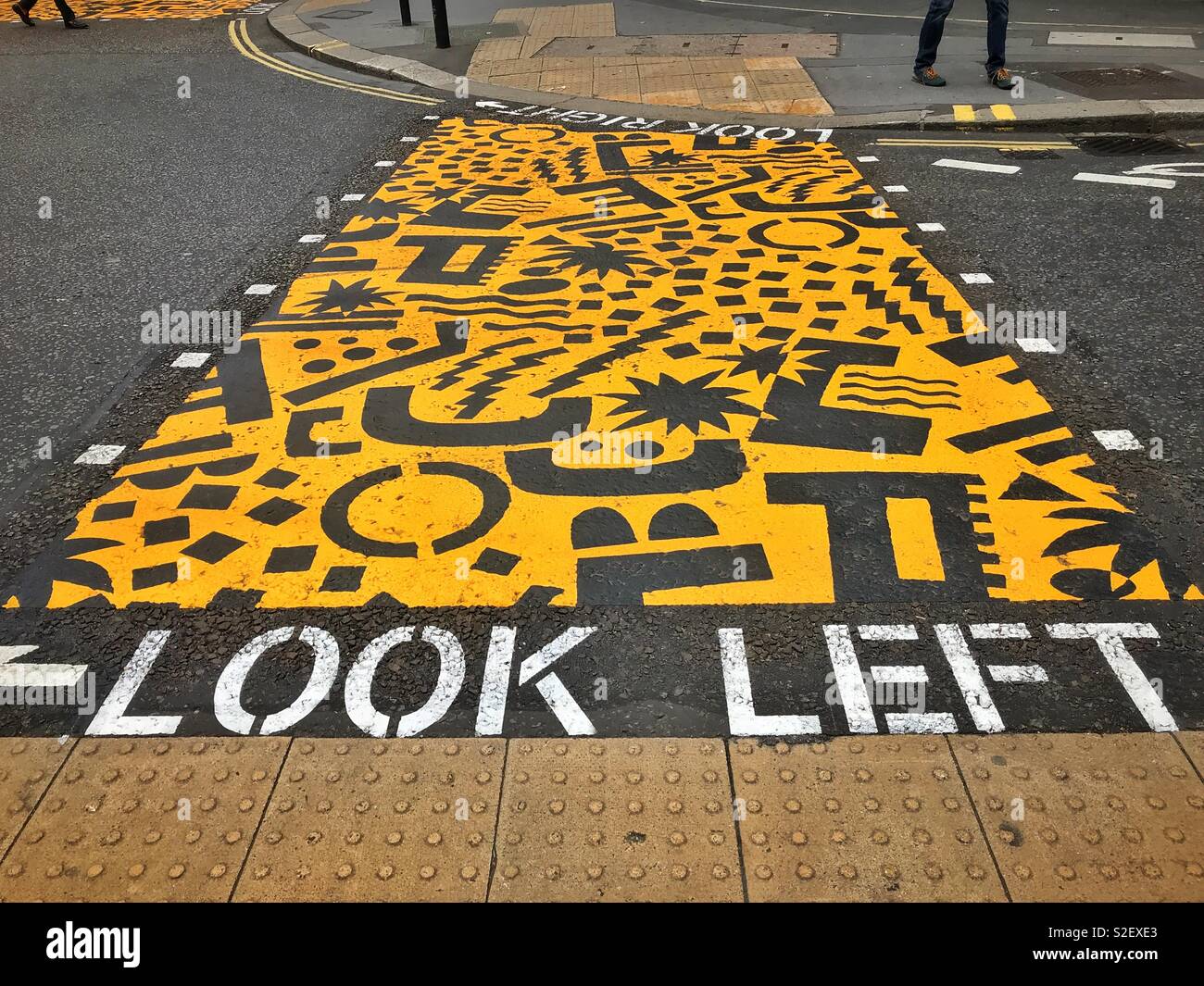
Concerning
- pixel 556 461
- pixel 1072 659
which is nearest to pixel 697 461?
pixel 556 461

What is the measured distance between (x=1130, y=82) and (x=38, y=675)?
11.7m

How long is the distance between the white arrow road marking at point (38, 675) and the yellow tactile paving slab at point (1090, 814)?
293 cm

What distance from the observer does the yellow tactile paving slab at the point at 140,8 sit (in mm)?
17094

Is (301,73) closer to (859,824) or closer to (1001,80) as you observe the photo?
(1001,80)

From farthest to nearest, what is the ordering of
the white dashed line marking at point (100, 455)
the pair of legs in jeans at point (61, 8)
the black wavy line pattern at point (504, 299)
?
the pair of legs in jeans at point (61, 8) < the black wavy line pattern at point (504, 299) < the white dashed line marking at point (100, 455)

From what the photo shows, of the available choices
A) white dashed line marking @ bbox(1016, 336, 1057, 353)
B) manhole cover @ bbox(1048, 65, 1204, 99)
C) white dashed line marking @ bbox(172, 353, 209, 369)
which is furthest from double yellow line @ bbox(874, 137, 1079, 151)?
white dashed line marking @ bbox(172, 353, 209, 369)

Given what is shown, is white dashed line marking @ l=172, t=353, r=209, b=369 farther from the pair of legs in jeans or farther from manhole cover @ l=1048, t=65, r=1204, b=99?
the pair of legs in jeans

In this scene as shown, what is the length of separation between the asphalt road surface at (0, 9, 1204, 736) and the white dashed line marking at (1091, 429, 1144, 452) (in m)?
0.02

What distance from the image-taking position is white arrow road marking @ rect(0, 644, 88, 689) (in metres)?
3.37

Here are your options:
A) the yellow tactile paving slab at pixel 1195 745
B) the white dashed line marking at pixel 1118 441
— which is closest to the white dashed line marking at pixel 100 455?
the yellow tactile paving slab at pixel 1195 745

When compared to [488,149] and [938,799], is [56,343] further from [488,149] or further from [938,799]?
[938,799]

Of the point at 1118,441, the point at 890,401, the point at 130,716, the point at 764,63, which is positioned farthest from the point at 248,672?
the point at 764,63

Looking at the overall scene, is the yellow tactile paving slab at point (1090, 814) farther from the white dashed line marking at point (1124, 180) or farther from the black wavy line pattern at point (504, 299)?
the white dashed line marking at point (1124, 180)

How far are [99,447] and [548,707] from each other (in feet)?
9.55
